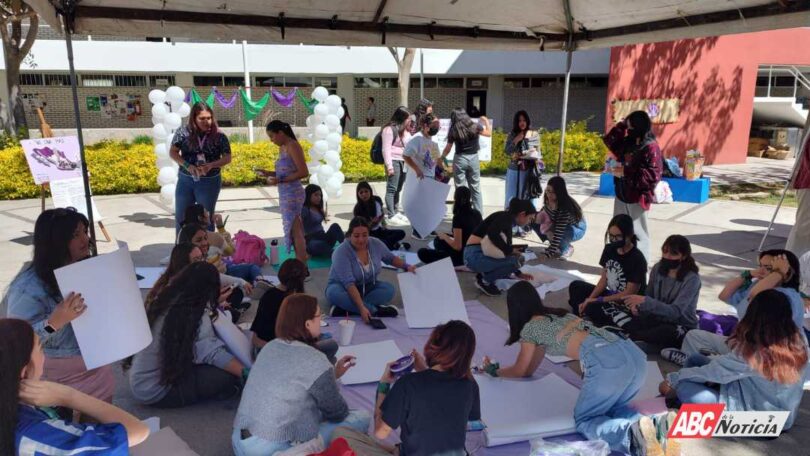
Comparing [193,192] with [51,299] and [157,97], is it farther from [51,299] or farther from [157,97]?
[51,299]

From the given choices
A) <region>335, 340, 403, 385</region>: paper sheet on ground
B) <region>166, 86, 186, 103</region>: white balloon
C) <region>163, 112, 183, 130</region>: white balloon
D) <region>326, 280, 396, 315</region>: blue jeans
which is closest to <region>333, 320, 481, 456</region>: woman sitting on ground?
<region>335, 340, 403, 385</region>: paper sheet on ground

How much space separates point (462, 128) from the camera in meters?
8.04

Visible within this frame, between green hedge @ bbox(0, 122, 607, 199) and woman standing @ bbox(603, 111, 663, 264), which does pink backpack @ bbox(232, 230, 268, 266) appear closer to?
woman standing @ bbox(603, 111, 663, 264)

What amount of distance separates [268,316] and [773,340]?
295 centimetres

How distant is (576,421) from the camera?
3428mm

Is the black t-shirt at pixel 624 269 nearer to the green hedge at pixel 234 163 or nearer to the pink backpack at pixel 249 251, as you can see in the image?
the pink backpack at pixel 249 251

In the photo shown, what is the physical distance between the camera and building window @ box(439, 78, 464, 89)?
23.0 metres

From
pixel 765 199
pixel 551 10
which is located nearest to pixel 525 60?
pixel 765 199

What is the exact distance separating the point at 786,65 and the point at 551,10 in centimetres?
1305

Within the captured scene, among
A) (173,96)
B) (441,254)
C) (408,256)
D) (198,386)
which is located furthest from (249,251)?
(173,96)

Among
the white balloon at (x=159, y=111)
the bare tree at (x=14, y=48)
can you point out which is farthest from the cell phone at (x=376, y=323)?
the bare tree at (x=14, y=48)

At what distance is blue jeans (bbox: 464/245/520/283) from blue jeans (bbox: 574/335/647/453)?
2.66 metres

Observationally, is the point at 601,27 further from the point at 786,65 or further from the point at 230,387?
the point at 786,65

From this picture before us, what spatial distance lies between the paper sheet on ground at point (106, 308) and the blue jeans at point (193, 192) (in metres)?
3.44
